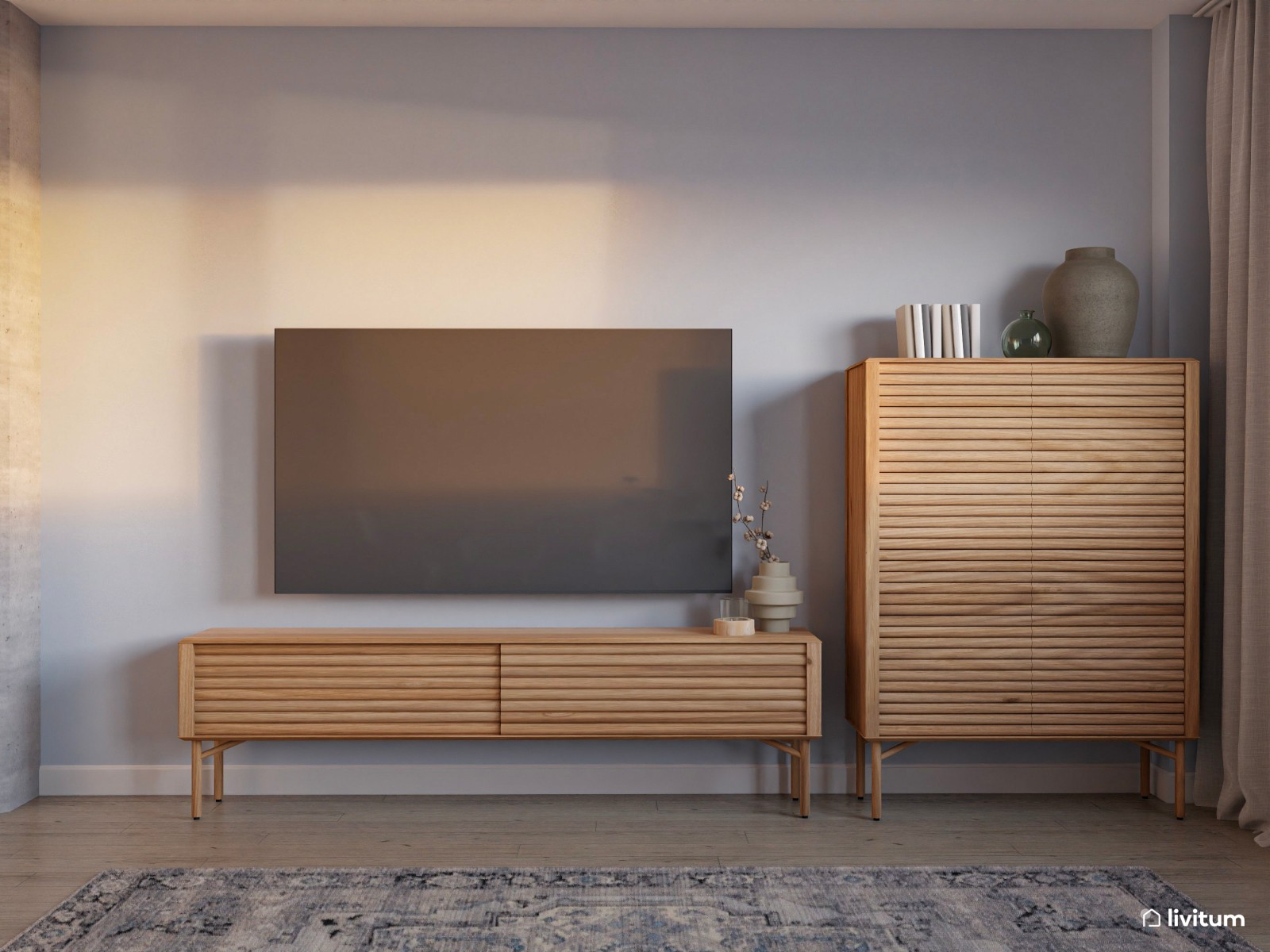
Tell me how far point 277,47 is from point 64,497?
182 centimetres

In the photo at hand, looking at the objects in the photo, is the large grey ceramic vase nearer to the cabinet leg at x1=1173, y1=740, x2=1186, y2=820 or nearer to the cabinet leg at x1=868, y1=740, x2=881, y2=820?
the cabinet leg at x1=1173, y1=740, x2=1186, y2=820

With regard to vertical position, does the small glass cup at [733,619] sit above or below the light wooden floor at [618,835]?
above

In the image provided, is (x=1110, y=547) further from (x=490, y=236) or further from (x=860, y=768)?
(x=490, y=236)

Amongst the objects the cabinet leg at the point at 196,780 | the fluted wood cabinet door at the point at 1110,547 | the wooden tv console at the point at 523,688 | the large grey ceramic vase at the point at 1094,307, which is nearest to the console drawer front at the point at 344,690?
the wooden tv console at the point at 523,688

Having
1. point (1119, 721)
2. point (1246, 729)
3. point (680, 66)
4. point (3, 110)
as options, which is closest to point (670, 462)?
Answer: point (680, 66)

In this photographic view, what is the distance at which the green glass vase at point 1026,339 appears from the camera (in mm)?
3277

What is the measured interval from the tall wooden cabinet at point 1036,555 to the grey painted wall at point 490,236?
0.39 metres

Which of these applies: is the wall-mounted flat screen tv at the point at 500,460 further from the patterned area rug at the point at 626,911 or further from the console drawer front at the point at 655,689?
the patterned area rug at the point at 626,911

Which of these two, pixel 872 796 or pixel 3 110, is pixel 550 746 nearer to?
pixel 872 796

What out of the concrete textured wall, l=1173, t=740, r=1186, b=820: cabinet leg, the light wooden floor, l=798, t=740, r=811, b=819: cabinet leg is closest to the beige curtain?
l=1173, t=740, r=1186, b=820: cabinet leg

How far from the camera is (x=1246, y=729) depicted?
3.07 metres

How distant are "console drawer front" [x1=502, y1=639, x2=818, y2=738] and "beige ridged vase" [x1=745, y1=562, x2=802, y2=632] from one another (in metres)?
0.13

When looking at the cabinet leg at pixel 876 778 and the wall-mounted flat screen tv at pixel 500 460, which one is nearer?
the cabinet leg at pixel 876 778

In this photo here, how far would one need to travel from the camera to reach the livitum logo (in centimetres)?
238
